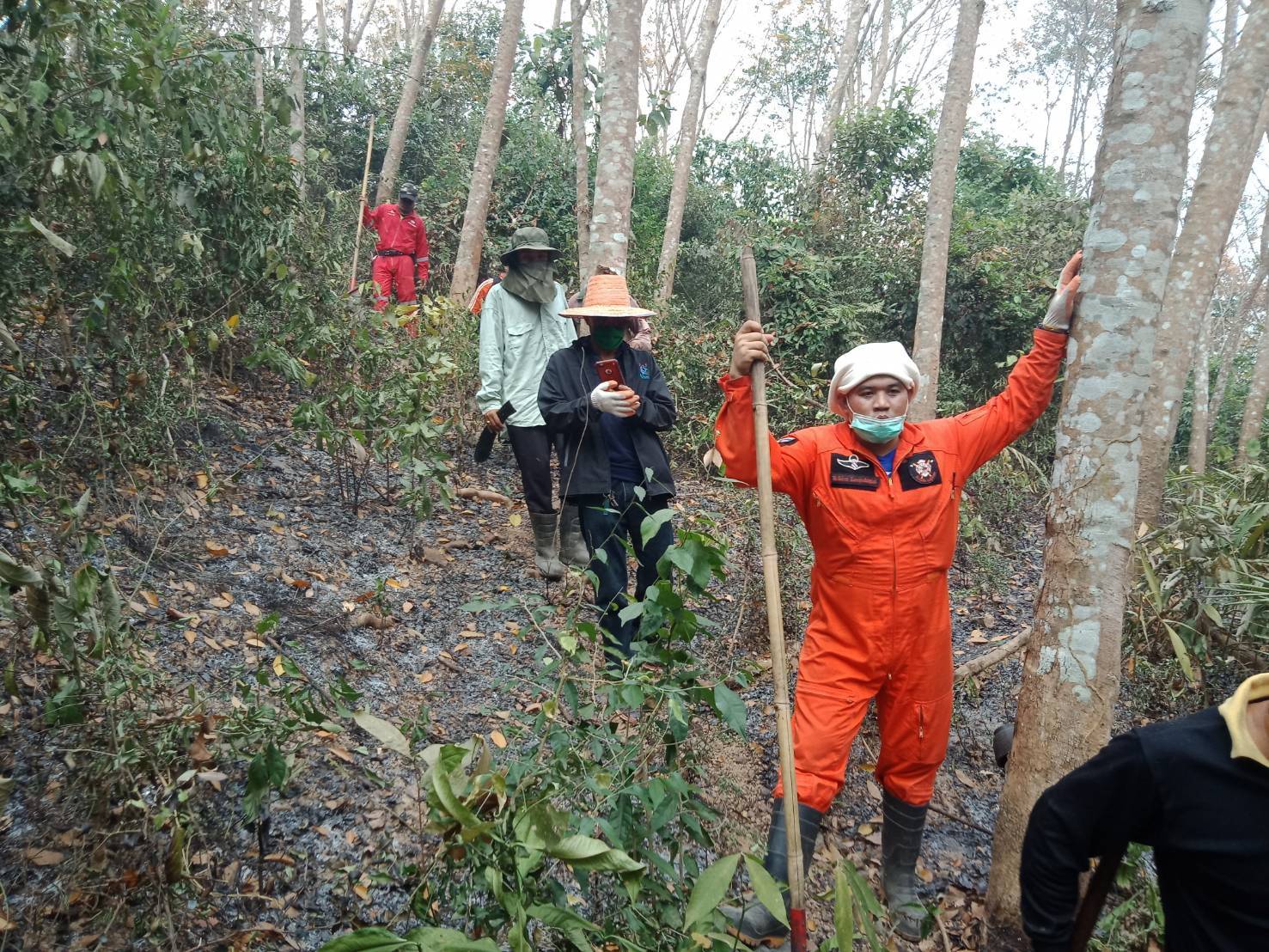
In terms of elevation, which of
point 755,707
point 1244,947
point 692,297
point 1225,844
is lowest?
point 755,707

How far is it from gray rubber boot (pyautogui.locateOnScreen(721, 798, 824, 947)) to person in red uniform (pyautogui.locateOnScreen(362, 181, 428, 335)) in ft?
27.5

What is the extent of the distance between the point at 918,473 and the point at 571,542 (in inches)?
111

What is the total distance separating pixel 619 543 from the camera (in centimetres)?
390

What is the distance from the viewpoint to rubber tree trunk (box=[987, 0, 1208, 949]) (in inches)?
94.0

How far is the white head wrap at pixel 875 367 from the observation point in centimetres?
275

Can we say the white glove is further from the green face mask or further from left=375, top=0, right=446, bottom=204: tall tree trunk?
left=375, top=0, right=446, bottom=204: tall tree trunk

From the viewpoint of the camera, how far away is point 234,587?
167 inches

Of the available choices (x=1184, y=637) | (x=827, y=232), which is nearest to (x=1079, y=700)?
(x=1184, y=637)

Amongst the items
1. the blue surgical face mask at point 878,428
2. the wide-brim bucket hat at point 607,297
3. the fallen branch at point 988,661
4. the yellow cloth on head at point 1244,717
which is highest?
the wide-brim bucket hat at point 607,297

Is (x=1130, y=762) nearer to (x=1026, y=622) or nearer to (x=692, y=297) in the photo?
(x=1026, y=622)

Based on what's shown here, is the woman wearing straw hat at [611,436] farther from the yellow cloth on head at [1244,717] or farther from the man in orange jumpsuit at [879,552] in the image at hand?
the yellow cloth on head at [1244,717]

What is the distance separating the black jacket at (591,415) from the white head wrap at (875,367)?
49.5 inches

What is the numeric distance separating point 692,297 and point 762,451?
996cm

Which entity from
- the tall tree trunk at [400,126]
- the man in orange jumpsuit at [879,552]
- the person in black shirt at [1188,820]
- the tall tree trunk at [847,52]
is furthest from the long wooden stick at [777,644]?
the tall tree trunk at [847,52]
